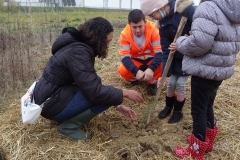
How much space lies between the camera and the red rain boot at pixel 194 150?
260 centimetres

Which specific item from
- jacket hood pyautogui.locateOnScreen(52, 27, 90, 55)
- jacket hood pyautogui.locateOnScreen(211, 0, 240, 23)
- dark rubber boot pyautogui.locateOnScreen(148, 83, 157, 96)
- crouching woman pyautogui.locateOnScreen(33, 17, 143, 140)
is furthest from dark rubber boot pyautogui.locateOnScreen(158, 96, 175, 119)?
jacket hood pyautogui.locateOnScreen(211, 0, 240, 23)

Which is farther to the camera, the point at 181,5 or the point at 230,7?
the point at 181,5

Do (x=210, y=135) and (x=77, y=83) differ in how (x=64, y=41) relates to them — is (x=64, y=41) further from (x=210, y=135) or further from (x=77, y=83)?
(x=210, y=135)

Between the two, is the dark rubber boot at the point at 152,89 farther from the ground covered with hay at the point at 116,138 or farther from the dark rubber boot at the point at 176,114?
the dark rubber boot at the point at 176,114

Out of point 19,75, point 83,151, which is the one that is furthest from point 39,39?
point 83,151

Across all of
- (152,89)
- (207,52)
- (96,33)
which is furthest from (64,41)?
(152,89)

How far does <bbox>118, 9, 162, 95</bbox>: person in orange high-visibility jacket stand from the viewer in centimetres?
364

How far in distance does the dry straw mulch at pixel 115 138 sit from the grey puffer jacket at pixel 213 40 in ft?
2.72

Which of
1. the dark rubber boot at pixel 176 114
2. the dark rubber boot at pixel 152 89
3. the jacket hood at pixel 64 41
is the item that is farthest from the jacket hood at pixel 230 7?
the dark rubber boot at pixel 152 89

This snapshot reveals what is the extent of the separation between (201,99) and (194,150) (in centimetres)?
49

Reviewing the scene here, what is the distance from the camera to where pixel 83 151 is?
262 cm

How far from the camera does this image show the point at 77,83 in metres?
2.57

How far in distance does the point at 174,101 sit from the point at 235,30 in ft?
4.36

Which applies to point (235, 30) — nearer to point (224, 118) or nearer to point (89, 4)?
point (224, 118)
